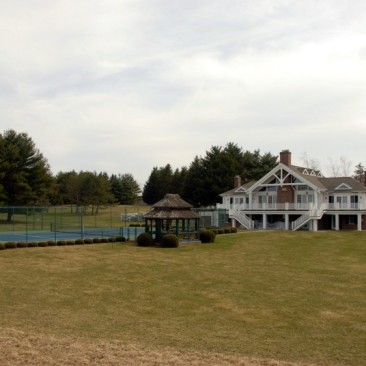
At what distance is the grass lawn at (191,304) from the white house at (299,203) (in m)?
21.4

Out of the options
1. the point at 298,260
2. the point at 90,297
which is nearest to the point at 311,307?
the point at 90,297

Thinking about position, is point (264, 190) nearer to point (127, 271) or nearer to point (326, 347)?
point (127, 271)

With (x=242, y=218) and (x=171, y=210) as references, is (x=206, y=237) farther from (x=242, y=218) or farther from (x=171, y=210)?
(x=242, y=218)

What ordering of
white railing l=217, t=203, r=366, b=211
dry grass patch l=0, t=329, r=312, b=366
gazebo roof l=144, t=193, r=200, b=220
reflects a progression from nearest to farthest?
dry grass patch l=0, t=329, r=312, b=366, gazebo roof l=144, t=193, r=200, b=220, white railing l=217, t=203, r=366, b=211

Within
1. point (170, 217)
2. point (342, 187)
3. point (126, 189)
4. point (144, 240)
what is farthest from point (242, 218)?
point (126, 189)

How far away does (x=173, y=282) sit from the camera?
22156 millimetres

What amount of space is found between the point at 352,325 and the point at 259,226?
144 ft

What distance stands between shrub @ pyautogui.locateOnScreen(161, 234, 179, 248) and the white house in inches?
816

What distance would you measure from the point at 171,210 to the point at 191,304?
79.0 ft

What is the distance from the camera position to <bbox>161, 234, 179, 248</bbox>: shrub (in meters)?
Result: 37.8

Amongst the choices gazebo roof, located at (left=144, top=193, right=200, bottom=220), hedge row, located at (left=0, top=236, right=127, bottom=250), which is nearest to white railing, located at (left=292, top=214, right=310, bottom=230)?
gazebo roof, located at (left=144, top=193, right=200, bottom=220)

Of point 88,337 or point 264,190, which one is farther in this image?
point 264,190

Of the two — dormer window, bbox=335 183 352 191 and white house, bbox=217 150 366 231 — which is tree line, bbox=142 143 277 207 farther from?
dormer window, bbox=335 183 352 191

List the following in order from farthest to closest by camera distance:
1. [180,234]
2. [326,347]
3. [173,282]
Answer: [180,234] < [173,282] < [326,347]
